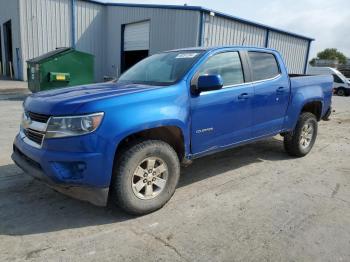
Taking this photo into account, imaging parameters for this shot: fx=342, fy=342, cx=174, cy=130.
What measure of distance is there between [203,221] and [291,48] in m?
21.6

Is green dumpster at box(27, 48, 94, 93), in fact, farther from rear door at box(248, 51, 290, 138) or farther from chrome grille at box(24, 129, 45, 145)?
chrome grille at box(24, 129, 45, 145)

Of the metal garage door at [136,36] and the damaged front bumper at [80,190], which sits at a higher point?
the metal garage door at [136,36]

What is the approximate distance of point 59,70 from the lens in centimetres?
1238

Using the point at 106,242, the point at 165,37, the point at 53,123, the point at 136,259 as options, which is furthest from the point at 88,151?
the point at 165,37

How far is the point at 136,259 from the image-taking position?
9.43 ft

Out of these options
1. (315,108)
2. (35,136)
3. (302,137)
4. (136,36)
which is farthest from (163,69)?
(136,36)

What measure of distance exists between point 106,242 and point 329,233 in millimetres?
2178

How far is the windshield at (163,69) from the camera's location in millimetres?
4129

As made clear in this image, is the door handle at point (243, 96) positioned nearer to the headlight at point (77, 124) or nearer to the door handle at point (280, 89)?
the door handle at point (280, 89)

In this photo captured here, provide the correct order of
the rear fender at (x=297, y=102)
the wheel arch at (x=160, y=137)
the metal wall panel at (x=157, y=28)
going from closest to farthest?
1. the wheel arch at (x=160, y=137)
2. the rear fender at (x=297, y=102)
3. the metal wall panel at (x=157, y=28)

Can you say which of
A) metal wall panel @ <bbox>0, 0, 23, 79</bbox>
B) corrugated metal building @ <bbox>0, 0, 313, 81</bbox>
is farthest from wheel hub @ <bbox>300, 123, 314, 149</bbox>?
metal wall panel @ <bbox>0, 0, 23, 79</bbox>

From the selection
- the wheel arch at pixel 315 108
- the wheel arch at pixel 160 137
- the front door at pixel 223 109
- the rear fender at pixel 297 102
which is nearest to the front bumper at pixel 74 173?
the wheel arch at pixel 160 137

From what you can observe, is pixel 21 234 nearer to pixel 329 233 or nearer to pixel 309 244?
pixel 309 244

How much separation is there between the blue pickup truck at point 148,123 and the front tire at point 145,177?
10 mm
